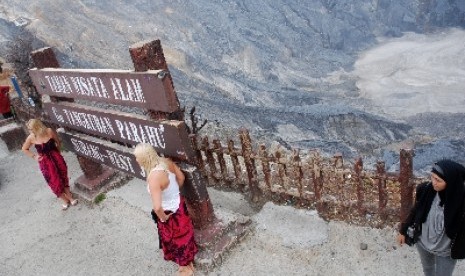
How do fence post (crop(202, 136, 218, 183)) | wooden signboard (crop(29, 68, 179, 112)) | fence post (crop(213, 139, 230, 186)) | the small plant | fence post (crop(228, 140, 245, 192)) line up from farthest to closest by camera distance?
1. the small plant
2. fence post (crop(202, 136, 218, 183))
3. fence post (crop(213, 139, 230, 186))
4. fence post (crop(228, 140, 245, 192))
5. wooden signboard (crop(29, 68, 179, 112))

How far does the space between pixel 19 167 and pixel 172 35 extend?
1916 centimetres

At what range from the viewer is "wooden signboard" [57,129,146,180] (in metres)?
4.14

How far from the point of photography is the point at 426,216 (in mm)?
2738

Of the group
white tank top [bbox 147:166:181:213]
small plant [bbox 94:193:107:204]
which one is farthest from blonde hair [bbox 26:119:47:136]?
white tank top [bbox 147:166:181:213]

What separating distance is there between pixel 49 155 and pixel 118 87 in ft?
6.67

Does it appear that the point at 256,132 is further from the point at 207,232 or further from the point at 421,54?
the point at 421,54

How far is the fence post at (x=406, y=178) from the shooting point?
332 centimetres

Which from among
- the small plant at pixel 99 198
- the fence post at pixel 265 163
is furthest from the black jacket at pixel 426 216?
the small plant at pixel 99 198

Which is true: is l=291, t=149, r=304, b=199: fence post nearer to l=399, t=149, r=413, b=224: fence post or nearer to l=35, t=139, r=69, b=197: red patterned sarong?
l=399, t=149, r=413, b=224: fence post

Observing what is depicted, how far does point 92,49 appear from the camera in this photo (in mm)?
21188

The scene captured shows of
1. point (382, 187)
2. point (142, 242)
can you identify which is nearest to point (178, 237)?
point (142, 242)

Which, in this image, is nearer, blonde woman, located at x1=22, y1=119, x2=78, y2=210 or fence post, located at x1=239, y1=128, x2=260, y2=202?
fence post, located at x1=239, y1=128, x2=260, y2=202

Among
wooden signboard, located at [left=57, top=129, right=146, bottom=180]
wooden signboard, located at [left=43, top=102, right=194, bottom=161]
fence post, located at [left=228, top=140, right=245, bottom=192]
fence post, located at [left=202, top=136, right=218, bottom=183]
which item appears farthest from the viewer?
fence post, located at [left=202, top=136, right=218, bottom=183]

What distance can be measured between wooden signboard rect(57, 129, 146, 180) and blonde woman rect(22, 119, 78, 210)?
197 mm
